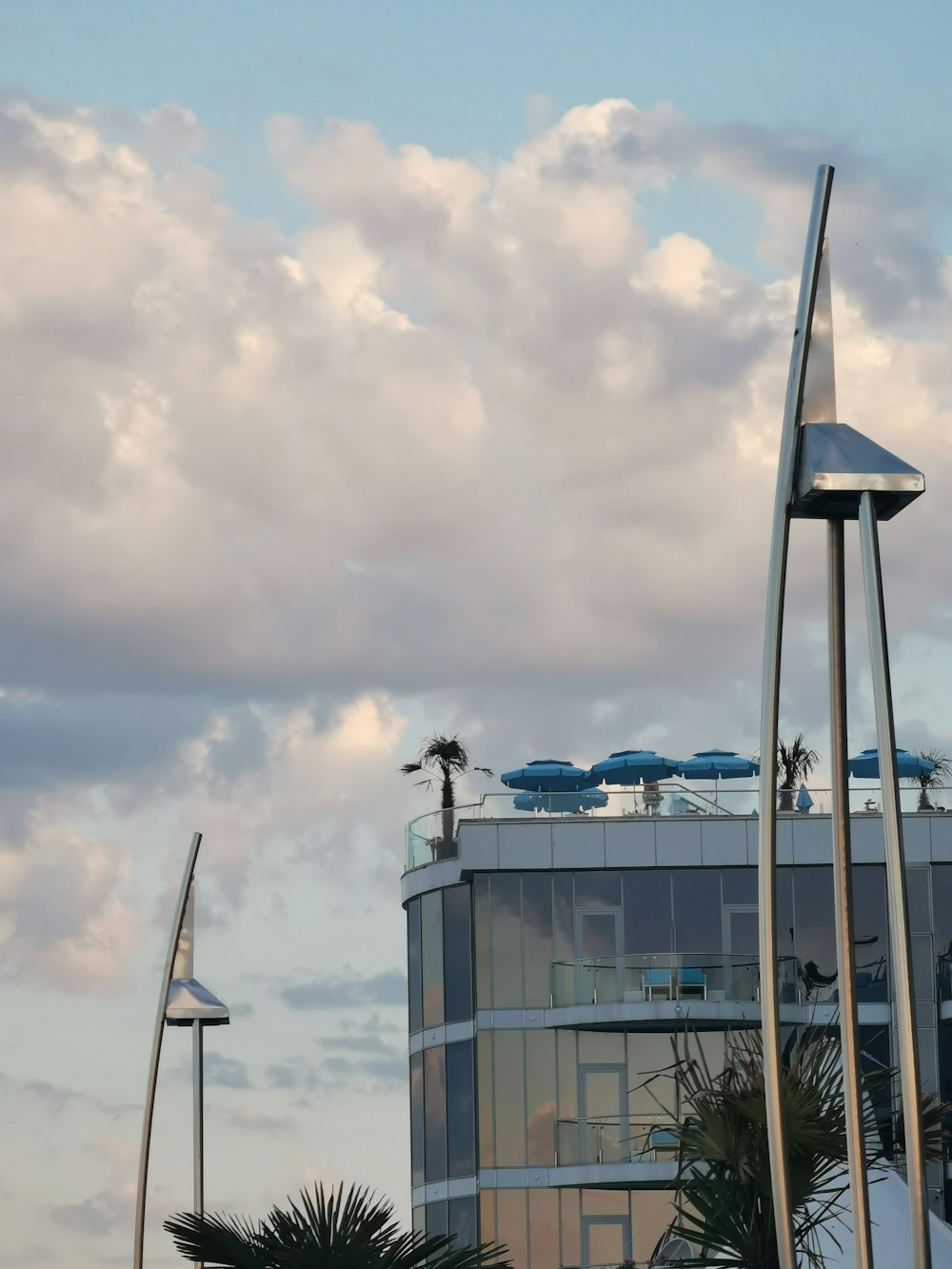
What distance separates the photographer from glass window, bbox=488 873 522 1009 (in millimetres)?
45469

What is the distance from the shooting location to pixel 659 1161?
43031mm

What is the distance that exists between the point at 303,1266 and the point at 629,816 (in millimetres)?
30654

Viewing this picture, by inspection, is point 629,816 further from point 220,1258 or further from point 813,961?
point 220,1258

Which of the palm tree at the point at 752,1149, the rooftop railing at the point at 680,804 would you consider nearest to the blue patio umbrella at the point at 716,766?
the rooftop railing at the point at 680,804

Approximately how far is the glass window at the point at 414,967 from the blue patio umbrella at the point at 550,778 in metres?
3.77

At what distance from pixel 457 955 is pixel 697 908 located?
5255mm

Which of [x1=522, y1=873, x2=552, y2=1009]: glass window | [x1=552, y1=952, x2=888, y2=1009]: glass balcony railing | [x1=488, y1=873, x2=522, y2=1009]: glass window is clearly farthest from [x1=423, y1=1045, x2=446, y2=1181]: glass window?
[x1=552, y1=952, x2=888, y2=1009]: glass balcony railing

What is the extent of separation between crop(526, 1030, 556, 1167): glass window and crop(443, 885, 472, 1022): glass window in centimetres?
163

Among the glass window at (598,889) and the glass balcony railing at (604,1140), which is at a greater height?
the glass window at (598,889)

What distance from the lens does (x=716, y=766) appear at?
156 ft

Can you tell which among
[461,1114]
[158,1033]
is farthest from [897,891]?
[461,1114]

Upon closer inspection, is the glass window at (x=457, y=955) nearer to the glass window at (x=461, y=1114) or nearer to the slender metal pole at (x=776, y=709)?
the glass window at (x=461, y=1114)

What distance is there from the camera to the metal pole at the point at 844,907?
12.0 metres

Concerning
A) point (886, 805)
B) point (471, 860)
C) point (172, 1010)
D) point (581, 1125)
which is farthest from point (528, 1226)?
point (886, 805)
